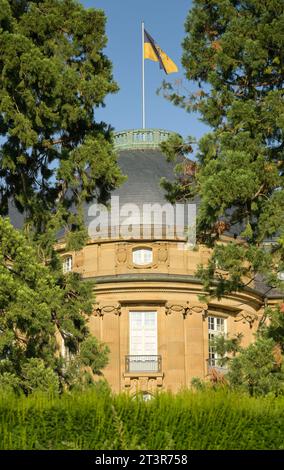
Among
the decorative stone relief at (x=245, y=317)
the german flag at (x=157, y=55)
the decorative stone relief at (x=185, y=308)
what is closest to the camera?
the decorative stone relief at (x=185, y=308)

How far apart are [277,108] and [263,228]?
2753 millimetres

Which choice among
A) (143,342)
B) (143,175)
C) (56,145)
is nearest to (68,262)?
(143,342)

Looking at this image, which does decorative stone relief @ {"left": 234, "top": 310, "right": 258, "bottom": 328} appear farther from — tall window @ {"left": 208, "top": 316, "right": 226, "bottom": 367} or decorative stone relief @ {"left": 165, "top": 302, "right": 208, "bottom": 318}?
decorative stone relief @ {"left": 165, "top": 302, "right": 208, "bottom": 318}

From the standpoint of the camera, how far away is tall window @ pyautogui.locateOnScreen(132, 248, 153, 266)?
3014 centimetres

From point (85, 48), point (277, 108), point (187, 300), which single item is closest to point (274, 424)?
point (277, 108)

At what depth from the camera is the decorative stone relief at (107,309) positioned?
29.5m

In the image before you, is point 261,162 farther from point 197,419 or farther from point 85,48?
point 197,419

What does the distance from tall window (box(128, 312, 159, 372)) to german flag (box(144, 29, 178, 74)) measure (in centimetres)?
1023

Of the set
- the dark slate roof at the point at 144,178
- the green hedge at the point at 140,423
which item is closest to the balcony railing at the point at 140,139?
the dark slate roof at the point at 144,178

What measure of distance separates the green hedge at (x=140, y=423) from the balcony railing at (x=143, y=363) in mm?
18924

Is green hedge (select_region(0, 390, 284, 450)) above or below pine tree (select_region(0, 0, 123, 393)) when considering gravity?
below

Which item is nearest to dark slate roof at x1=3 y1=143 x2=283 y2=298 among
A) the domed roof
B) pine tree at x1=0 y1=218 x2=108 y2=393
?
the domed roof

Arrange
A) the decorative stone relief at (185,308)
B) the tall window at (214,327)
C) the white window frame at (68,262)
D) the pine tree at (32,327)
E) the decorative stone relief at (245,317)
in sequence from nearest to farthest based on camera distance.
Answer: the pine tree at (32,327) < the decorative stone relief at (185,308) < the tall window at (214,327) < the white window frame at (68,262) < the decorative stone relief at (245,317)

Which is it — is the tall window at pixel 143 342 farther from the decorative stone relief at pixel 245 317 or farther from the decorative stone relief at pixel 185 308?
the decorative stone relief at pixel 245 317
